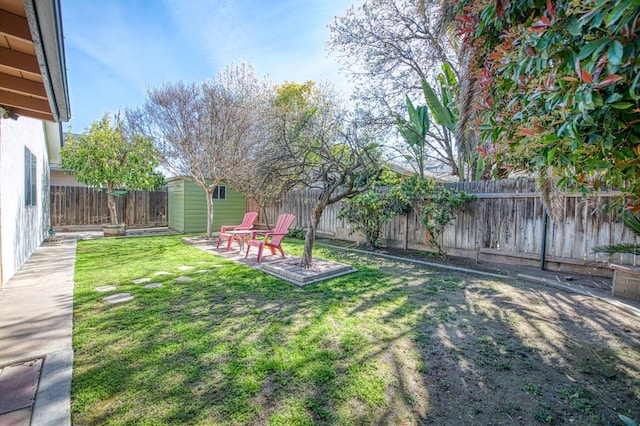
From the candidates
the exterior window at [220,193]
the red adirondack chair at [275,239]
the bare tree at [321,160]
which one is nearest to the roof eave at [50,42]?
the bare tree at [321,160]

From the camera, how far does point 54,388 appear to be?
2072 mm

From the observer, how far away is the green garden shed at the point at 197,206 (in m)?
12.3

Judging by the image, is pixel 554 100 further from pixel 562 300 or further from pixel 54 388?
pixel 562 300

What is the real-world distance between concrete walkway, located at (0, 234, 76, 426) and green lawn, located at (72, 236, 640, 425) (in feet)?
0.33

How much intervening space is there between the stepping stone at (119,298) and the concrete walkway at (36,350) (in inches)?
15.3

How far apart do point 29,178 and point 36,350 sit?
5.73 m

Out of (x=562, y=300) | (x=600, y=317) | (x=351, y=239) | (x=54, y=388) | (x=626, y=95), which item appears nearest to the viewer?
(x=626, y=95)

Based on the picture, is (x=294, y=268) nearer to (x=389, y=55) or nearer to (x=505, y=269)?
(x=505, y=269)

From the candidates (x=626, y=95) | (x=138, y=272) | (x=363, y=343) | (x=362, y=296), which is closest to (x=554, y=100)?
(x=626, y=95)

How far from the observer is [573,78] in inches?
49.9

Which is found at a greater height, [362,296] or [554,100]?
[554,100]

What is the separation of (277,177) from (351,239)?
15.3 ft

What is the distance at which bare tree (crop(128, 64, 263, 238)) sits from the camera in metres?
9.30

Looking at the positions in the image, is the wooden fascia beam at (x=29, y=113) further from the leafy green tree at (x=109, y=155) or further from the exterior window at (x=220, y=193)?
the exterior window at (x=220, y=193)
